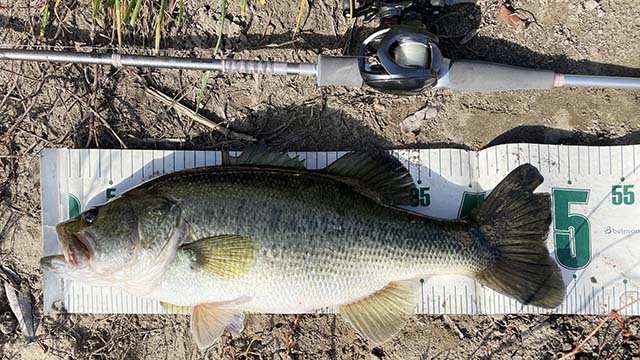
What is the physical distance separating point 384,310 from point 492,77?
1.48 metres

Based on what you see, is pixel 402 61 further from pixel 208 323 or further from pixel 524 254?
pixel 208 323

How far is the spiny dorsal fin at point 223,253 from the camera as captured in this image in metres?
2.81

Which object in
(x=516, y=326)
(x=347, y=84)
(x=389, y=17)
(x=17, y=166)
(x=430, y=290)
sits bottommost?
(x=516, y=326)

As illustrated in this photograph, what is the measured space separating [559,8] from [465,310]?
6.53ft

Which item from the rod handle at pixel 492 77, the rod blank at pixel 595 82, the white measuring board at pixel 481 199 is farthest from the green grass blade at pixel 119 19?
the rod blank at pixel 595 82

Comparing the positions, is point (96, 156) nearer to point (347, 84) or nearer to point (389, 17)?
point (347, 84)

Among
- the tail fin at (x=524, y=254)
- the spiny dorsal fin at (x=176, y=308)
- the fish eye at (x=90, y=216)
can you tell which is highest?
the fish eye at (x=90, y=216)

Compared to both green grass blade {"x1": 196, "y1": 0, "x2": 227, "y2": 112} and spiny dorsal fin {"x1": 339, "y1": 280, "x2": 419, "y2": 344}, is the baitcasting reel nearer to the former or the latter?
green grass blade {"x1": 196, "y1": 0, "x2": 227, "y2": 112}

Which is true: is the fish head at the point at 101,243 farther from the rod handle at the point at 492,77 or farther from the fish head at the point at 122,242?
the rod handle at the point at 492,77

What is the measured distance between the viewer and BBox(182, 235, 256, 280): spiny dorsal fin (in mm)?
2809

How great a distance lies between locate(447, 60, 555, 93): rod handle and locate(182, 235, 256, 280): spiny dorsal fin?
1484 mm

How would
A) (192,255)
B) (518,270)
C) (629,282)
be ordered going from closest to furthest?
1. (192,255)
2. (518,270)
3. (629,282)

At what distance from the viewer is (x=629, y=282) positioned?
329cm

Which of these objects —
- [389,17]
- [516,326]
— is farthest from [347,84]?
[516,326]
